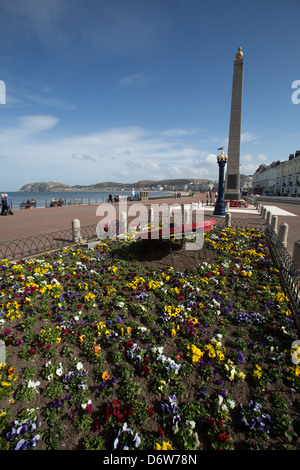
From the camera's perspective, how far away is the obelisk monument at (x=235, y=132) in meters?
24.0

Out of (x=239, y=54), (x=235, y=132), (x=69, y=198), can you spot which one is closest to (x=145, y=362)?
(x=235, y=132)

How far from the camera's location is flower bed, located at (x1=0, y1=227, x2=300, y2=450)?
2.63 m

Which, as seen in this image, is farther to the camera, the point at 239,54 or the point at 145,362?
the point at 239,54

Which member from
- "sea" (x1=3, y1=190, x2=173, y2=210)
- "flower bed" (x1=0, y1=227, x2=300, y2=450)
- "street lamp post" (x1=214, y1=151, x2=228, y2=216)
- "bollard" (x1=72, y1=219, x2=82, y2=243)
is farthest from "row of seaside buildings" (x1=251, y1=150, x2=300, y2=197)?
"flower bed" (x1=0, y1=227, x2=300, y2=450)

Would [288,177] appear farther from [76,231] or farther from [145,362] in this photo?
[145,362]

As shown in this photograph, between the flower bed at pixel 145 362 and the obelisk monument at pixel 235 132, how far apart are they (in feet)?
72.9

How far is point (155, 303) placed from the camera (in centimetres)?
490

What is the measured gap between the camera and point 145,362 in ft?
11.1

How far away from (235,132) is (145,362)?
26.8m

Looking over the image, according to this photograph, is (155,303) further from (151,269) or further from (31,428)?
(31,428)

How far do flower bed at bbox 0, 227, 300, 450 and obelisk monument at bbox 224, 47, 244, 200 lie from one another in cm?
2221

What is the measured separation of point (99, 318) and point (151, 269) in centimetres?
225

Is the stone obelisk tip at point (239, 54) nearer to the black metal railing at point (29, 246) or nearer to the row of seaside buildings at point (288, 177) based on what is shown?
the black metal railing at point (29, 246)

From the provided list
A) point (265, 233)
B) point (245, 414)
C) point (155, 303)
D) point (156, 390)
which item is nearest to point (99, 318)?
point (155, 303)
